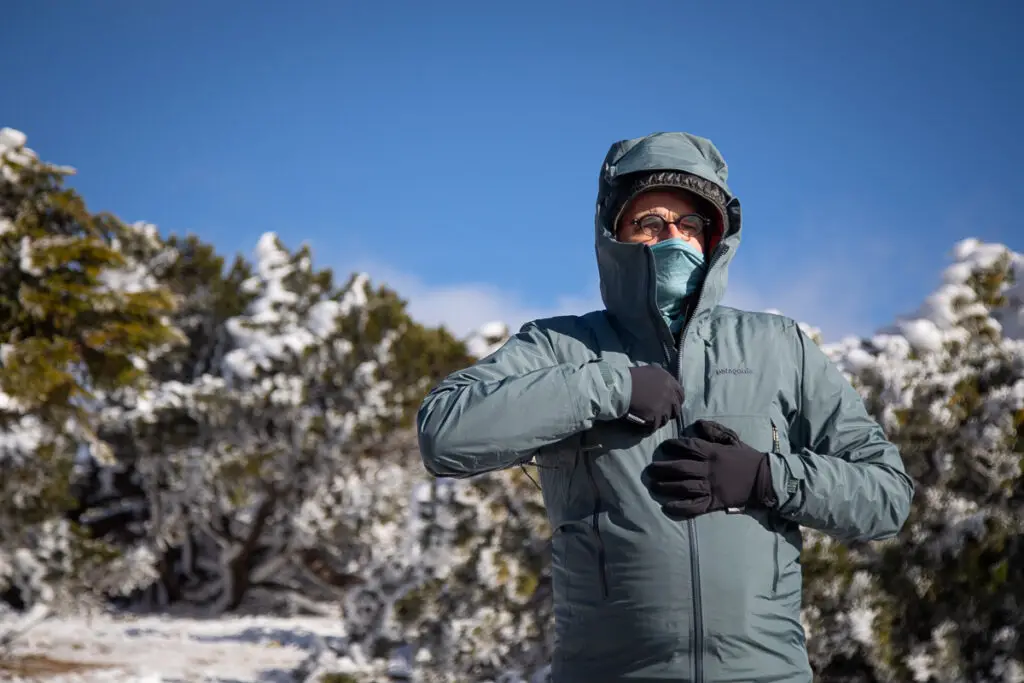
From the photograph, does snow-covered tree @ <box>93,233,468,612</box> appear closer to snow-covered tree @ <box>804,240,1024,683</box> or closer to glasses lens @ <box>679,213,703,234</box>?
snow-covered tree @ <box>804,240,1024,683</box>

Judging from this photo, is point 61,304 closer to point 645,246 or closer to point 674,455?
point 645,246

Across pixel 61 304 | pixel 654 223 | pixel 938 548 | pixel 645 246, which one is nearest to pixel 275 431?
pixel 61 304

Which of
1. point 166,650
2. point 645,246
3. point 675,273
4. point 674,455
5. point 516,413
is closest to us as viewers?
point 516,413

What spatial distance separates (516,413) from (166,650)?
7528mm

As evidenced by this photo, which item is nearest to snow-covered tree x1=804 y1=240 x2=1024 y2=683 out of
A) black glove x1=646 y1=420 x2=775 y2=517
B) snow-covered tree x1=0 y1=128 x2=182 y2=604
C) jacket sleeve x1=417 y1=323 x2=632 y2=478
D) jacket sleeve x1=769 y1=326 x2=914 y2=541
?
jacket sleeve x1=769 y1=326 x2=914 y2=541

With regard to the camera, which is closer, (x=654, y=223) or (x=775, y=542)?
(x=775, y=542)

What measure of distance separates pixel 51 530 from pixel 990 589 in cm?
717

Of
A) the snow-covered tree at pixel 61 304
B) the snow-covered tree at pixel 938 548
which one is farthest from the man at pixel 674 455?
the snow-covered tree at pixel 61 304

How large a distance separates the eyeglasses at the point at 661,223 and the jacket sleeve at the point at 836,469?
0.99ft

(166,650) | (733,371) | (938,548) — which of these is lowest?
(166,650)

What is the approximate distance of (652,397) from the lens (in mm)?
1682

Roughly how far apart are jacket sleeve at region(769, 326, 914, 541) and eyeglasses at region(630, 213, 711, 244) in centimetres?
30

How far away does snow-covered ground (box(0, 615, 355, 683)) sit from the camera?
685 cm

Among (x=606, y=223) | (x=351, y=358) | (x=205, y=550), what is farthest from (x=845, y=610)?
(x=205, y=550)
